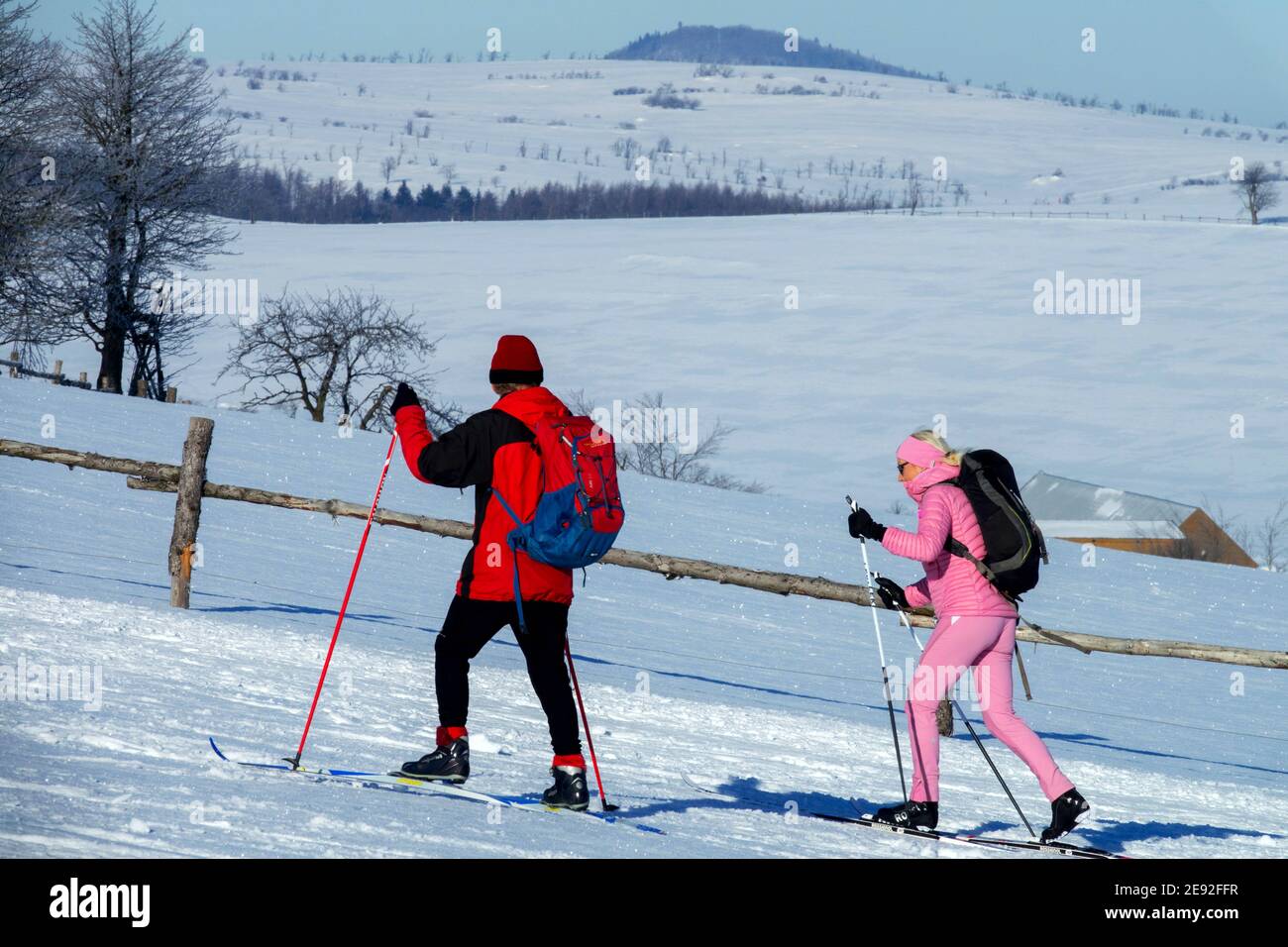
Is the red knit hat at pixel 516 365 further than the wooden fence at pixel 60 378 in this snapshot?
No

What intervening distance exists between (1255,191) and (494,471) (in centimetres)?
11254

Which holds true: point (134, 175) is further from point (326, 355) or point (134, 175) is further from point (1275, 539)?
point (1275, 539)

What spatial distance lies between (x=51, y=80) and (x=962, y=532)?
3484 cm

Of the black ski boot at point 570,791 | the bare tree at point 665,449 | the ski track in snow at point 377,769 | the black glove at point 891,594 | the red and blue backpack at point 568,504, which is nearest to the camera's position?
the ski track in snow at point 377,769

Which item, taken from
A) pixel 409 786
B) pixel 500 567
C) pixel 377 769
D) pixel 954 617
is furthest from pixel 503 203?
pixel 500 567

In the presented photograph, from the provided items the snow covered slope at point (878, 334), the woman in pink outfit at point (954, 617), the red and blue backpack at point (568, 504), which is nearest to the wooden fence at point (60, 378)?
the snow covered slope at point (878, 334)

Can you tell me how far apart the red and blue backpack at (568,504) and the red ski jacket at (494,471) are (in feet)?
0.10

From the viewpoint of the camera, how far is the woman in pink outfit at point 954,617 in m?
5.74

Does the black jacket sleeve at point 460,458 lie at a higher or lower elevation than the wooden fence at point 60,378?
higher

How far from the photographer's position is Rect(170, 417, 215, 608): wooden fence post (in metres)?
10.2

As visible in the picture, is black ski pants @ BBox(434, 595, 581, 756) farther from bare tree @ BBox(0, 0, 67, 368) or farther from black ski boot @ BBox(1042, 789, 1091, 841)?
bare tree @ BBox(0, 0, 67, 368)

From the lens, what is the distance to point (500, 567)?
530 cm

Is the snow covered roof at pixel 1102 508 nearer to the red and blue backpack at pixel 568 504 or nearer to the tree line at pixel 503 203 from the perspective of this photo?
the red and blue backpack at pixel 568 504
